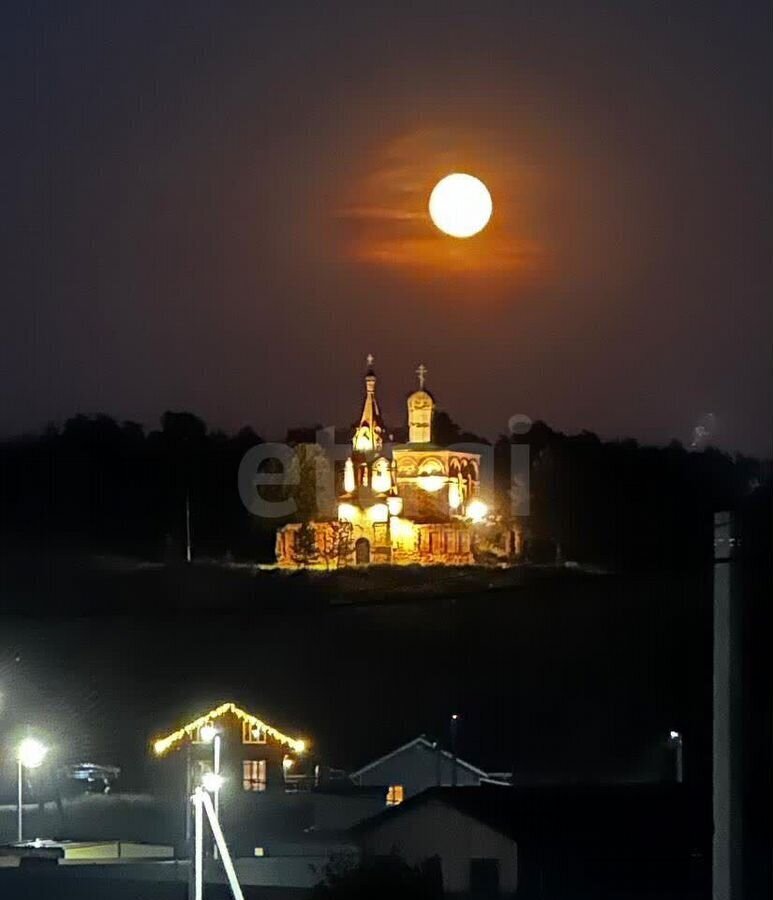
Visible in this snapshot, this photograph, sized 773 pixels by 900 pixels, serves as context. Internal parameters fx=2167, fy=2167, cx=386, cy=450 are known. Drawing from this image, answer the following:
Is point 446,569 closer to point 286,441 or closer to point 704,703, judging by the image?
point 286,441

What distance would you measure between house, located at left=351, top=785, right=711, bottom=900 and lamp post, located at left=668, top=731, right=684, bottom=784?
2.74 meters

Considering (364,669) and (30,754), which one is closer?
(30,754)

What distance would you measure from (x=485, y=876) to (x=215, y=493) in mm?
17574

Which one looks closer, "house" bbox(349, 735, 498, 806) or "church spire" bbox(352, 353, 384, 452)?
"house" bbox(349, 735, 498, 806)

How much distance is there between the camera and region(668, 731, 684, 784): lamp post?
1470 cm

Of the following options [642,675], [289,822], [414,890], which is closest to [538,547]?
[642,675]

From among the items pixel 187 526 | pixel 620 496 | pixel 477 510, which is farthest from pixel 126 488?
pixel 477 510

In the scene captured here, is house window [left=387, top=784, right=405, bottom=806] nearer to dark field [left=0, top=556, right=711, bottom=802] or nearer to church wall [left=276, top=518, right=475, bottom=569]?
dark field [left=0, top=556, right=711, bottom=802]

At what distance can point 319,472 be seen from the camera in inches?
1350

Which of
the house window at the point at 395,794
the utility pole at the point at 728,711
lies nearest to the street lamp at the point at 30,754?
the house window at the point at 395,794

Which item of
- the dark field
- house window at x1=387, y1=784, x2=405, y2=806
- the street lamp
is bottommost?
house window at x1=387, y1=784, x2=405, y2=806

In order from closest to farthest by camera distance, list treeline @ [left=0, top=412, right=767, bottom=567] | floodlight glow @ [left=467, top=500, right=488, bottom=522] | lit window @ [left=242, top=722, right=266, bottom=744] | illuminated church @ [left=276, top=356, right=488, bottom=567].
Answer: lit window @ [left=242, top=722, right=266, bottom=744] → treeline @ [left=0, top=412, right=767, bottom=567] → illuminated church @ [left=276, top=356, right=488, bottom=567] → floodlight glow @ [left=467, top=500, right=488, bottom=522]

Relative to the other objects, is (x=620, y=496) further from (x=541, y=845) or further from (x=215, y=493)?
(x=541, y=845)

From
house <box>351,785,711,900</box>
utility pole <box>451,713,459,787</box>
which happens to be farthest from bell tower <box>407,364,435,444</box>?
house <box>351,785,711,900</box>
